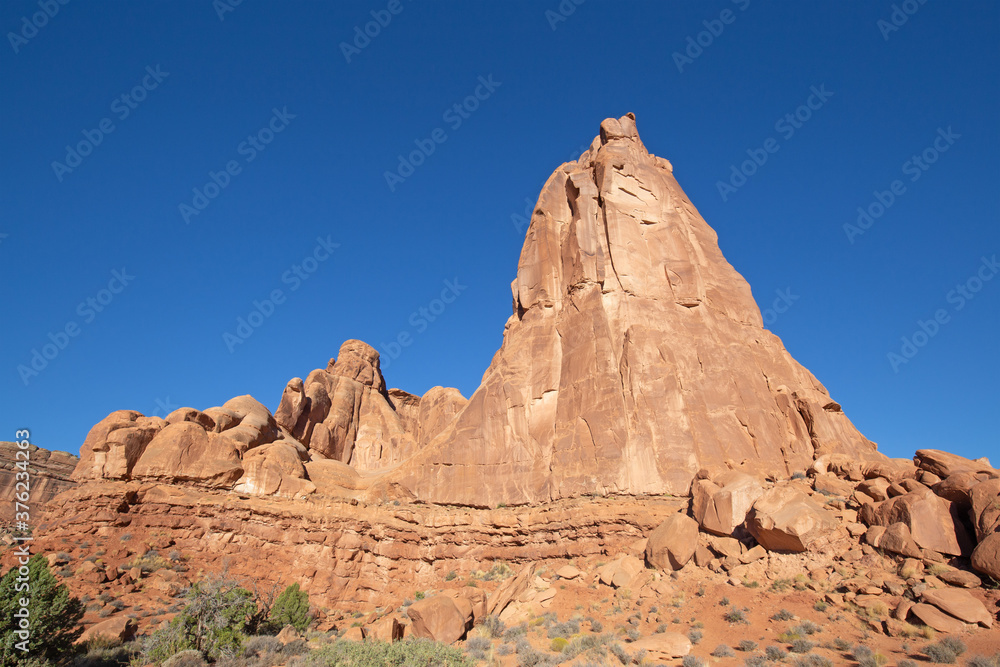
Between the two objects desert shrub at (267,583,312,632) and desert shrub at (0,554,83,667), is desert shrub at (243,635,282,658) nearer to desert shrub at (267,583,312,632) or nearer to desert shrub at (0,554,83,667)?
desert shrub at (267,583,312,632)

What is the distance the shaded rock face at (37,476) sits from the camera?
48500mm

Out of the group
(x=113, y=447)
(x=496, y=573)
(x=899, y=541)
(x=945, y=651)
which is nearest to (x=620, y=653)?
(x=945, y=651)

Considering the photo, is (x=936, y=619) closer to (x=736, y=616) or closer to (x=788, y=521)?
(x=736, y=616)

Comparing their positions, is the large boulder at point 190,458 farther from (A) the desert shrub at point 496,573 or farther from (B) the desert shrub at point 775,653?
(B) the desert shrub at point 775,653

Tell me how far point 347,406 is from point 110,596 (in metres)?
39.1

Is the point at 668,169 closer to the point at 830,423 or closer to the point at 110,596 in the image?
the point at 830,423

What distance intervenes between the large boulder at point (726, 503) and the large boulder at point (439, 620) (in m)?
10.5

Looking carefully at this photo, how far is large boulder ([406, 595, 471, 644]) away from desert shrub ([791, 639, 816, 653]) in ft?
35.0

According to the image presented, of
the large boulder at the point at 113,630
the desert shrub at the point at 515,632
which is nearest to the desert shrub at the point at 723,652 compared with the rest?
the desert shrub at the point at 515,632

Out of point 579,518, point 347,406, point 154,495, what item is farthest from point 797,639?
point 347,406

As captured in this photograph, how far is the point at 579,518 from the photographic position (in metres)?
27.9

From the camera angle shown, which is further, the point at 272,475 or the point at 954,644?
the point at 272,475

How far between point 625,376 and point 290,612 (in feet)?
69.8

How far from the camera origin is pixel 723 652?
47.2 feet
